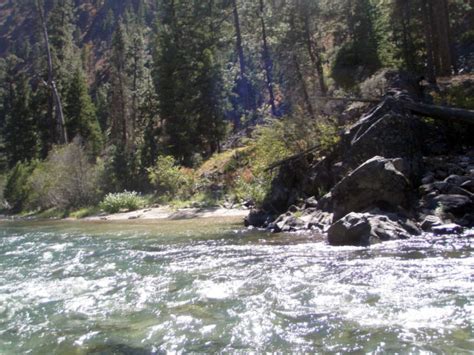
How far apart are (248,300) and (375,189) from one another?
6.94 meters

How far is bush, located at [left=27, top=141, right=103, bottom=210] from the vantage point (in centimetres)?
3275

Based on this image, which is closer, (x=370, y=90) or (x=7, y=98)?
(x=370, y=90)

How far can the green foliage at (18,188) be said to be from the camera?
3772cm

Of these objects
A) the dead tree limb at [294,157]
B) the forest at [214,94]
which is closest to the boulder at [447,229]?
the forest at [214,94]

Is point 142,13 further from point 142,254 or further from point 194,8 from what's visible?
point 142,254

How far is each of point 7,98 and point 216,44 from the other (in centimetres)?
2954

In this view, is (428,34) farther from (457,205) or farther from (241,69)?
(241,69)

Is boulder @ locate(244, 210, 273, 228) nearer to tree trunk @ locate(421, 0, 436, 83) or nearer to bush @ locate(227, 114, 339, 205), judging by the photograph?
bush @ locate(227, 114, 339, 205)

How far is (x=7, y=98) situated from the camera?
2227 inches

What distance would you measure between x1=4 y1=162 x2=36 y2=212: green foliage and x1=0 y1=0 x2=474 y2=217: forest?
0.14 meters

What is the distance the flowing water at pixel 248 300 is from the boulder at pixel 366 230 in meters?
0.43

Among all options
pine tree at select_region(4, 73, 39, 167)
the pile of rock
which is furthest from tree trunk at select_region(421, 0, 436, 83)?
pine tree at select_region(4, 73, 39, 167)

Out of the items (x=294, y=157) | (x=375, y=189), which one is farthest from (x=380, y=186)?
(x=294, y=157)

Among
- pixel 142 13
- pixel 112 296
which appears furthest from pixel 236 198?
pixel 142 13
